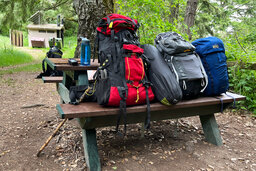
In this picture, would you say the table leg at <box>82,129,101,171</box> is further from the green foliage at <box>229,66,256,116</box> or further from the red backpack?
the green foliage at <box>229,66,256,116</box>

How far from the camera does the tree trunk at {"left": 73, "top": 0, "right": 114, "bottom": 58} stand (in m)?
4.43

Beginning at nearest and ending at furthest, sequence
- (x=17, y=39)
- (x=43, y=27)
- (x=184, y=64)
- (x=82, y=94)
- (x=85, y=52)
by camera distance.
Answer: (x=82, y=94), (x=184, y=64), (x=85, y=52), (x=43, y=27), (x=17, y=39)

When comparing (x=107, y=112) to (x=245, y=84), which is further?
(x=245, y=84)

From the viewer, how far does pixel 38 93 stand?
583cm

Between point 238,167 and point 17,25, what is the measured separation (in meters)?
10.7

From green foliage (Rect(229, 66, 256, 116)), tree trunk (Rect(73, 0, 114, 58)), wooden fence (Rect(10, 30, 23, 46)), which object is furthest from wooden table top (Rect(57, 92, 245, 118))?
wooden fence (Rect(10, 30, 23, 46))

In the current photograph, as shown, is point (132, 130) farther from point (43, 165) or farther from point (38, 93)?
point (38, 93)

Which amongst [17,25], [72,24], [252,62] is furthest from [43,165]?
[72,24]

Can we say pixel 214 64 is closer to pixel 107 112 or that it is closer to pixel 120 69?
pixel 120 69

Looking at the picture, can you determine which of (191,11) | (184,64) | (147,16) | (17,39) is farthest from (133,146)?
(17,39)

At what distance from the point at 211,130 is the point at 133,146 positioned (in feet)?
4.01

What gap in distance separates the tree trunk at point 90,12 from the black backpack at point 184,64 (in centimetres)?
224

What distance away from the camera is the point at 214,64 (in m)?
2.77

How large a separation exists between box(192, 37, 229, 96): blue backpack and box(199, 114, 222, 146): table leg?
1.86ft
